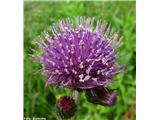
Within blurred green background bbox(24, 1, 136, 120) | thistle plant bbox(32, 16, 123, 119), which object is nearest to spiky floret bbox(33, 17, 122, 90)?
thistle plant bbox(32, 16, 123, 119)

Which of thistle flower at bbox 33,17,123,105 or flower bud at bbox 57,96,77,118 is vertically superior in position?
thistle flower at bbox 33,17,123,105

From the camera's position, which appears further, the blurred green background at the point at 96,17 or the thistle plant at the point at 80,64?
the blurred green background at the point at 96,17

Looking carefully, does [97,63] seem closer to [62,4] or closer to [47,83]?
[47,83]

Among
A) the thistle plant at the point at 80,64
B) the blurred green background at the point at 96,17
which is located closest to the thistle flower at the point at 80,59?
the thistle plant at the point at 80,64

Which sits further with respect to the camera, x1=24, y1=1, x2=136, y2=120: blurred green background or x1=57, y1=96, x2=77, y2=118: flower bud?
x1=24, y1=1, x2=136, y2=120: blurred green background

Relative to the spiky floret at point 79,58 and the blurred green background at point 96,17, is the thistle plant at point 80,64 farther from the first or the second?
the blurred green background at point 96,17

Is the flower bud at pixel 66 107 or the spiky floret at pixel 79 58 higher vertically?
the spiky floret at pixel 79 58

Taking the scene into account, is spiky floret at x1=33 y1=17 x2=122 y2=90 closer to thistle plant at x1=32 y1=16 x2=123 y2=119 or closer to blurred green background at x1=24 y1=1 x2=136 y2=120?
thistle plant at x1=32 y1=16 x2=123 y2=119
